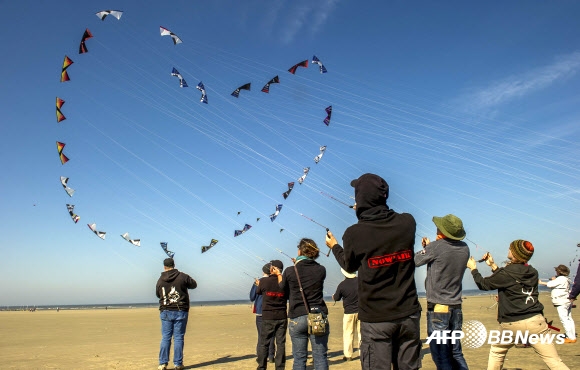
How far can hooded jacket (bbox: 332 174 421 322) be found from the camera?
3617 millimetres

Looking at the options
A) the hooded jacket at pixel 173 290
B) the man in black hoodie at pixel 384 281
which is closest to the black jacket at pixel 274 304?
the hooded jacket at pixel 173 290

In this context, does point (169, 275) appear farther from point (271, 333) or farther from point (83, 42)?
point (83, 42)

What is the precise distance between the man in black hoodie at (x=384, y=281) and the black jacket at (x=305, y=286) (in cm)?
297

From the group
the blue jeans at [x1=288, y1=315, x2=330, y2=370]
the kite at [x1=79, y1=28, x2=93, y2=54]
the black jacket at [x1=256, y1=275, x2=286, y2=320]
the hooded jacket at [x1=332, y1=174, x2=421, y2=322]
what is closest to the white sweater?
the black jacket at [x1=256, y1=275, x2=286, y2=320]

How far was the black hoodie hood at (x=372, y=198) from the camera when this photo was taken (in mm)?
3846

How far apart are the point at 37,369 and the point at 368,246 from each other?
8.73 m

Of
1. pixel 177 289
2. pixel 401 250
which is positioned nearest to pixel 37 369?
pixel 177 289

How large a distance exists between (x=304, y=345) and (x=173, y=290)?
4.08 meters

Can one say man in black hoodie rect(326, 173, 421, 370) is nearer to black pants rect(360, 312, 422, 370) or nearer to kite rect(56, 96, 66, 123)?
black pants rect(360, 312, 422, 370)

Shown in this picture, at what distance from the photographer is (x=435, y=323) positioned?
5.65 m

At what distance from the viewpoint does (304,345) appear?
21.5ft

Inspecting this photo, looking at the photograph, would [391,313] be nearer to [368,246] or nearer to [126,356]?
[368,246]

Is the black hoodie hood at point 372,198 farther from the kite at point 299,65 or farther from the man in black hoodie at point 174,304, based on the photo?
the kite at point 299,65

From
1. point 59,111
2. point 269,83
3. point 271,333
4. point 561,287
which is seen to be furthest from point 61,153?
point 561,287
